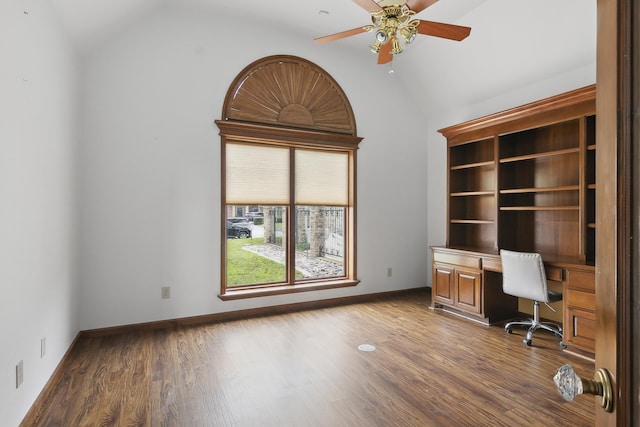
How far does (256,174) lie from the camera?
4395 mm

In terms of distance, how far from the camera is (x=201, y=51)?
4.01m

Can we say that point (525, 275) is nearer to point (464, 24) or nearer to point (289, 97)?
point (464, 24)

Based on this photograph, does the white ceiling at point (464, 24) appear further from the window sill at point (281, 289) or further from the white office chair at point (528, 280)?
the window sill at point (281, 289)

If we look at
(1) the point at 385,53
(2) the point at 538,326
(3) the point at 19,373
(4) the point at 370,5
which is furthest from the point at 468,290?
(3) the point at 19,373

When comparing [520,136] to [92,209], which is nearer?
[92,209]

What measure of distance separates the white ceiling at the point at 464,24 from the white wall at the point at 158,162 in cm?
26

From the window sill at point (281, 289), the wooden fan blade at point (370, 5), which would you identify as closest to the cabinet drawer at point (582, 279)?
the window sill at point (281, 289)

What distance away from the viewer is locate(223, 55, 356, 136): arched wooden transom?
167 inches

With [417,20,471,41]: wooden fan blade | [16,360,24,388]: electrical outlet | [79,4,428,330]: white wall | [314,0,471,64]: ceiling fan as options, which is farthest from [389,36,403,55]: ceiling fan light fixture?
[16,360,24,388]: electrical outlet

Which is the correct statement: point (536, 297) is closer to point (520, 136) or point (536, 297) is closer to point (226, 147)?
point (520, 136)

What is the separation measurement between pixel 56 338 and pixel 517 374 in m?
Result: 3.72

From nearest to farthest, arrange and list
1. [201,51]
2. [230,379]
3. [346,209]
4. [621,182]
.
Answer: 1. [621,182]
2. [230,379]
3. [201,51]
4. [346,209]

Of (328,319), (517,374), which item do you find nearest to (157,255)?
(328,319)

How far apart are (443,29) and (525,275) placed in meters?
2.42
